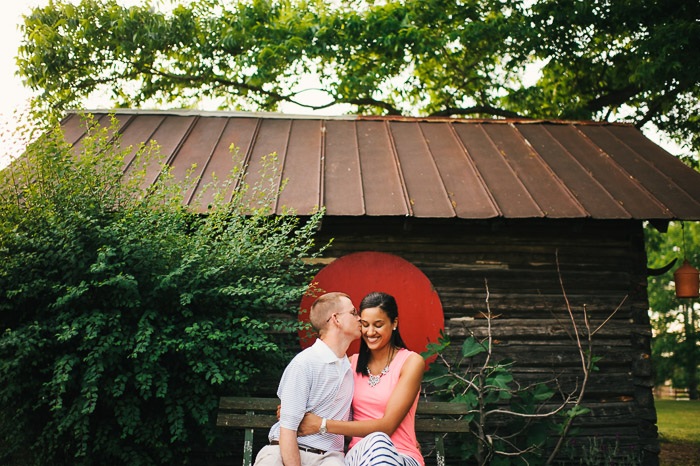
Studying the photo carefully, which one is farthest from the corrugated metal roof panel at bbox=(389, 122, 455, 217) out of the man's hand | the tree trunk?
the tree trunk

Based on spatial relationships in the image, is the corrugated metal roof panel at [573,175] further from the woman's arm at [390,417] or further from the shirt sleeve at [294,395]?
the shirt sleeve at [294,395]

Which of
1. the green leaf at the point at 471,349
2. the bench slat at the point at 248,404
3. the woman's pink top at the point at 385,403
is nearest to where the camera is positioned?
the woman's pink top at the point at 385,403

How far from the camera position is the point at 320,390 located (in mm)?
3268

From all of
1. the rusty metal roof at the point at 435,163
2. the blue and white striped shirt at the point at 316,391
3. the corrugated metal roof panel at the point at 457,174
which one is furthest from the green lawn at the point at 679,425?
the blue and white striped shirt at the point at 316,391

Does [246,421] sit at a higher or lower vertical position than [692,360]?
lower

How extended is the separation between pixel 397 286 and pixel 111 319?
10.6ft

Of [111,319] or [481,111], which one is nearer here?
[111,319]

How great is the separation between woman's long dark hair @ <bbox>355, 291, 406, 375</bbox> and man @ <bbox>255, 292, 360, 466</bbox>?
145mm

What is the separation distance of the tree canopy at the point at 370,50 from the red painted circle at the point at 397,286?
6.70 meters

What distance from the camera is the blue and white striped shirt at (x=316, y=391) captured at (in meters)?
3.14

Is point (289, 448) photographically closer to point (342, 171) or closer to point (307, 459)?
point (307, 459)

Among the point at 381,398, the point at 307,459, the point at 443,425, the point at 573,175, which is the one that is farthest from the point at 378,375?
the point at 573,175

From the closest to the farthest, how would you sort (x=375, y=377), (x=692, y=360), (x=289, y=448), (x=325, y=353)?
(x=289, y=448) < (x=325, y=353) < (x=375, y=377) < (x=692, y=360)

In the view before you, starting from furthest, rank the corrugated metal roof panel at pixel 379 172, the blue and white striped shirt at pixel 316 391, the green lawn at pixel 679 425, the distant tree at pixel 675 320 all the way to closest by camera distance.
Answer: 1. the distant tree at pixel 675 320
2. the green lawn at pixel 679 425
3. the corrugated metal roof panel at pixel 379 172
4. the blue and white striped shirt at pixel 316 391
